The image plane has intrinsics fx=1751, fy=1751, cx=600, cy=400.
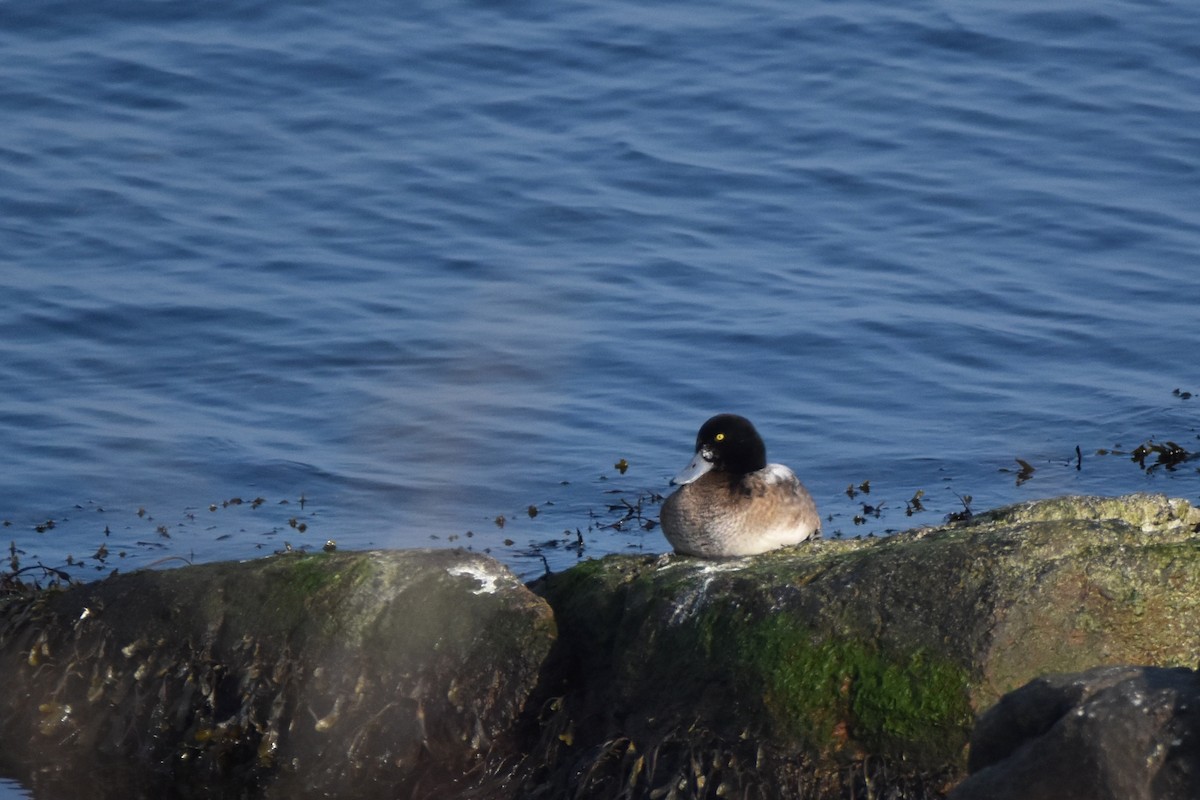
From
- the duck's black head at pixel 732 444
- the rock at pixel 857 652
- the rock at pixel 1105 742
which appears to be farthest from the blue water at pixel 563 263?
the rock at pixel 1105 742

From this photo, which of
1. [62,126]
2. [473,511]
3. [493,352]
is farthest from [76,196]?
[473,511]

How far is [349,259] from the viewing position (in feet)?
48.8

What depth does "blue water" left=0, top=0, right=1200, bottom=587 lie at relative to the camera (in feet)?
36.1

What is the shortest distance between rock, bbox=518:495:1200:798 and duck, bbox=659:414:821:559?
71cm

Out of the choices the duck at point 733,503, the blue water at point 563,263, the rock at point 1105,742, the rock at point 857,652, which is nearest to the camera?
the rock at point 1105,742

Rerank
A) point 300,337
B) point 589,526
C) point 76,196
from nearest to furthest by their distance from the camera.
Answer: point 589,526
point 300,337
point 76,196

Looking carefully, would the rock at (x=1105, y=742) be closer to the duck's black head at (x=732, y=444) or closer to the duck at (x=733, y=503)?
the duck at (x=733, y=503)

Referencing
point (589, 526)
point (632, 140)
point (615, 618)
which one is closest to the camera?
point (615, 618)

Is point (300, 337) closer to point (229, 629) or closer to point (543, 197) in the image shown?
point (543, 197)

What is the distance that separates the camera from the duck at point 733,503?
707cm

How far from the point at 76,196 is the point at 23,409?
14.2ft

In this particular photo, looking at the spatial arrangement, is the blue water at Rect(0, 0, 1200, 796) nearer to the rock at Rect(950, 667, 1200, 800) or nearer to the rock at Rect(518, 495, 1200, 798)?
the rock at Rect(518, 495, 1200, 798)

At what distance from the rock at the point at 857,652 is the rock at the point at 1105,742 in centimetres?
89

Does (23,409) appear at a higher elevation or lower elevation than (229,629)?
lower
